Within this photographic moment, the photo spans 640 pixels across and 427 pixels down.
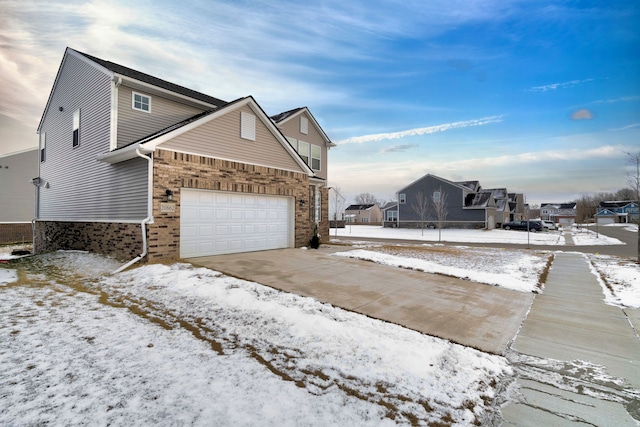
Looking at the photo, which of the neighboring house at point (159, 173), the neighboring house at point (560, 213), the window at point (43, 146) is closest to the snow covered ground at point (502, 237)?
the neighboring house at point (159, 173)

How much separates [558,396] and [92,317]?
6.09m

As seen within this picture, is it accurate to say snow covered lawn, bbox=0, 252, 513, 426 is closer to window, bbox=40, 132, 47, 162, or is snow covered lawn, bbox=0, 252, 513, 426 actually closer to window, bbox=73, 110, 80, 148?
window, bbox=73, 110, 80, 148

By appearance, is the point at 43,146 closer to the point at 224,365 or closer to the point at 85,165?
the point at 85,165

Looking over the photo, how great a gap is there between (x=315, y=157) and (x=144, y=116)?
405 inches

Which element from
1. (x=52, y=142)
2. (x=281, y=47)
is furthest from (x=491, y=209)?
(x=52, y=142)

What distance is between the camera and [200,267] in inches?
304

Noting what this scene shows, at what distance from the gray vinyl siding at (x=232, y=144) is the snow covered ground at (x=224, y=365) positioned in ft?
17.1

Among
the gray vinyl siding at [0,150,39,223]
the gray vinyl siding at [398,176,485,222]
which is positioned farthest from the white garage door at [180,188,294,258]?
the gray vinyl siding at [398,176,485,222]

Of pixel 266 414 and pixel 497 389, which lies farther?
pixel 497 389

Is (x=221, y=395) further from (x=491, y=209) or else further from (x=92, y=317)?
(x=491, y=209)

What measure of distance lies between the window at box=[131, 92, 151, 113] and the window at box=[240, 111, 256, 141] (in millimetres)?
3528

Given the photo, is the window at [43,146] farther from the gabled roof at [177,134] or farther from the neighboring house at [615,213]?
the neighboring house at [615,213]

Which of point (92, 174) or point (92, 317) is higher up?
point (92, 174)

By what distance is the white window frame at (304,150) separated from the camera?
18242 mm
